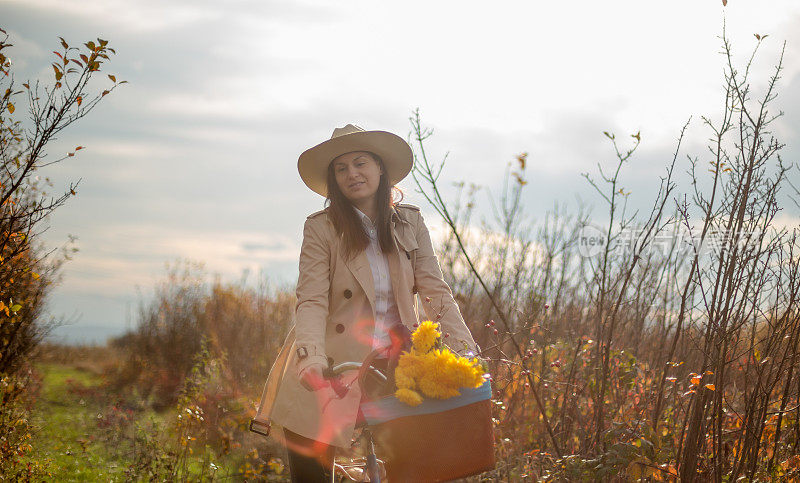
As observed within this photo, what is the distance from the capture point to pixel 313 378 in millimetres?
2312

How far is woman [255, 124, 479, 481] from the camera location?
9.04 feet

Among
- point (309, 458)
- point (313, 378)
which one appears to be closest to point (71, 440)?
point (309, 458)

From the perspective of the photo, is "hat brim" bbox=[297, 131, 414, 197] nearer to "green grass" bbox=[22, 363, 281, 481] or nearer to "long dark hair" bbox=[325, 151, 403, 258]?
"long dark hair" bbox=[325, 151, 403, 258]

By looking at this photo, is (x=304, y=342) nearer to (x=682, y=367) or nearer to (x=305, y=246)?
(x=305, y=246)

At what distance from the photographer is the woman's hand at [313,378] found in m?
2.30

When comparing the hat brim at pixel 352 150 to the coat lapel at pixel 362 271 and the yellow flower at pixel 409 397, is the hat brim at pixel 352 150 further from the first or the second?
the yellow flower at pixel 409 397

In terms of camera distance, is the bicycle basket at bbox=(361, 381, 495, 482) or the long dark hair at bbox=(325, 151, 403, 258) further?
the long dark hair at bbox=(325, 151, 403, 258)

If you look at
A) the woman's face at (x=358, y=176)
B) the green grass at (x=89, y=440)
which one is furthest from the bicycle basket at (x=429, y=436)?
the green grass at (x=89, y=440)

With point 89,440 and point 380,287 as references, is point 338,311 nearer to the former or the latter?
point 380,287

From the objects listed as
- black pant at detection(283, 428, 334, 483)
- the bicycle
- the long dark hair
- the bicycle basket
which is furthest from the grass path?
the bicycle basket

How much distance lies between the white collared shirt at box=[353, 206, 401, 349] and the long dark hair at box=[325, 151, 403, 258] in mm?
35

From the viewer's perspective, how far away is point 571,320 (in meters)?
5.55

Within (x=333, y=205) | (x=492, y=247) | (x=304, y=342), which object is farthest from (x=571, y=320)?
(x=304, y=342)

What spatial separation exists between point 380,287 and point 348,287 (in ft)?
0.50
